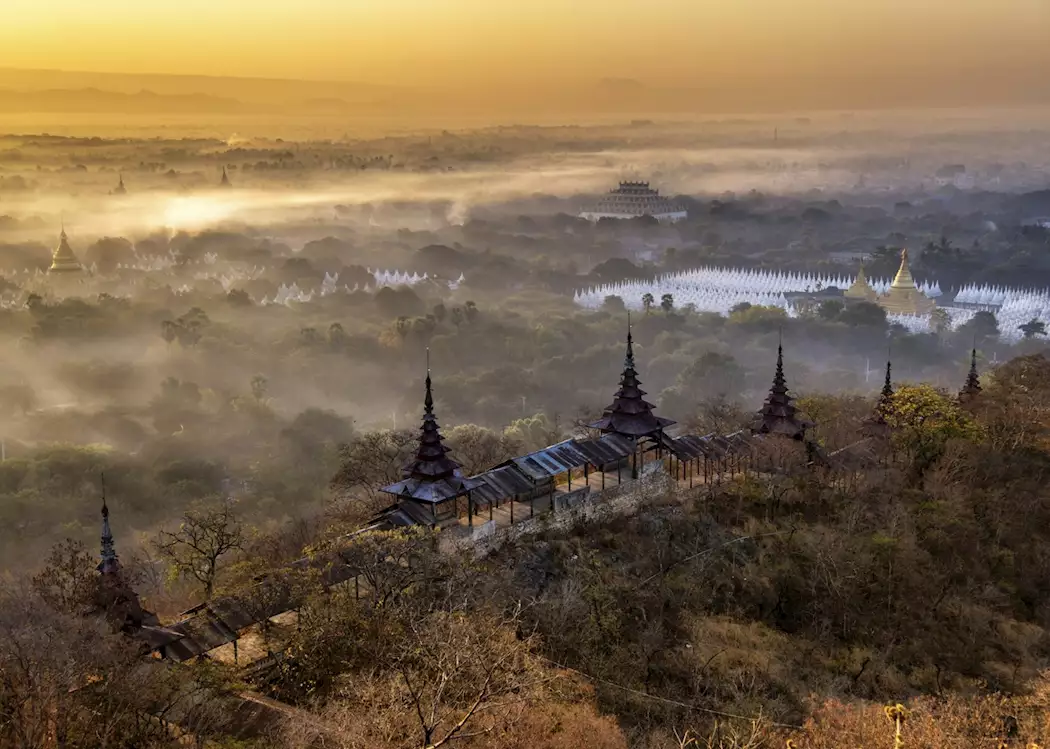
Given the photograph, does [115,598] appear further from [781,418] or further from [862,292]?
[862,292]

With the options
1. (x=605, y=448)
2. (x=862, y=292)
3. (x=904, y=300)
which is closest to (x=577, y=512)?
(x=605, y=448)

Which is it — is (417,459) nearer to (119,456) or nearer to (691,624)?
(691,624)

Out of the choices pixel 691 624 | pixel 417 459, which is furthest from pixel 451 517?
pixel 691 624

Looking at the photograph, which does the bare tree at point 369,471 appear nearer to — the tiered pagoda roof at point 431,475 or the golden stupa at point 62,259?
the tiered pagoda roof at point 431,475

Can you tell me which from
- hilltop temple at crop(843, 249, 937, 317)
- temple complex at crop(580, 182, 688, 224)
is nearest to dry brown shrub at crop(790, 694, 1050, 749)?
hilltop temple at crop(843, 249, 937, 317)

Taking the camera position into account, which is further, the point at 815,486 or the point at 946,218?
the point at 946,218

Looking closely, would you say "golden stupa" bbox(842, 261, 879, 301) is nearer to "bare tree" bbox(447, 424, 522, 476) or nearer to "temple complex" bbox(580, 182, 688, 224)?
"temple complex" bbox(580, 182, 688, 224)
